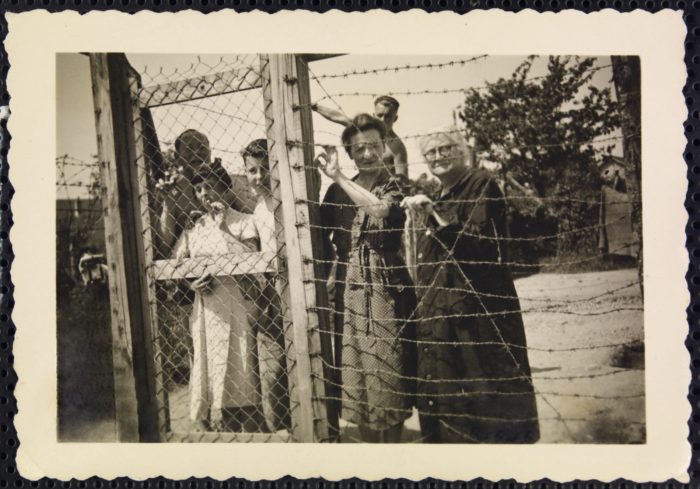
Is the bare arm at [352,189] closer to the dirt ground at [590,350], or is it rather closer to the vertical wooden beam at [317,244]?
the vertical wooden beam at [317,244]

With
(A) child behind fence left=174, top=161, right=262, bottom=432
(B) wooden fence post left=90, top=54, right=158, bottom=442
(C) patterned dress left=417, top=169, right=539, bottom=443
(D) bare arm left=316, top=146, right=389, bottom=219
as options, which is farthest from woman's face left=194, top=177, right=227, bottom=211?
(C) patterned dress left=417, top=169, right=539, bottom=443

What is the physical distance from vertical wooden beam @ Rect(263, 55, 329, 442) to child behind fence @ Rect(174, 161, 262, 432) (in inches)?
5.8

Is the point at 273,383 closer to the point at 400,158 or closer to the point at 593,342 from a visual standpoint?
the point at 400,158

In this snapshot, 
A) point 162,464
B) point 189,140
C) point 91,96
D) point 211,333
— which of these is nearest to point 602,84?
point 189,140

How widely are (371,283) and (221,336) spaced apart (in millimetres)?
550

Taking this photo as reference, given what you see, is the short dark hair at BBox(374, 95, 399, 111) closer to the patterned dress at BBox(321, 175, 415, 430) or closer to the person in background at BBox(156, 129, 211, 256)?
the patterned dress at BBox(321, 175, 415, 430)

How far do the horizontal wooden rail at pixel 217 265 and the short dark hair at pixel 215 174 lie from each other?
249 mm

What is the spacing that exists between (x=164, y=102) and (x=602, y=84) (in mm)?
1460

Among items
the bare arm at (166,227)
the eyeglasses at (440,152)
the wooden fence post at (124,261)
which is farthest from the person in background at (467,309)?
the wooden fence post at (124,261)

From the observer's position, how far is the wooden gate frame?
1872mm

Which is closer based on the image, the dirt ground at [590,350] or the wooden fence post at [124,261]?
the dirt ground at [590,350]

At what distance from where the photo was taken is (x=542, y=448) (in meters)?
1.82

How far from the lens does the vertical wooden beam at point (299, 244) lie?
187 centimetres

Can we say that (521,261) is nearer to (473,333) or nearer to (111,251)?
(473,333)
